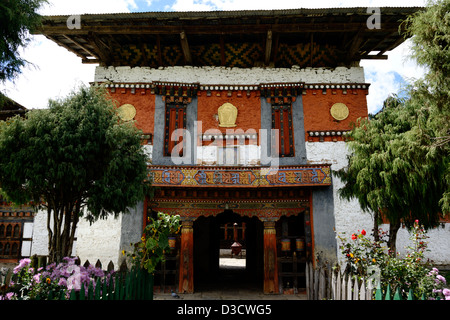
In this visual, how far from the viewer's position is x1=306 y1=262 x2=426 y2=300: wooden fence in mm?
4365

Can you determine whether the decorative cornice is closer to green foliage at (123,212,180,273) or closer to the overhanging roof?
the overhanging roof

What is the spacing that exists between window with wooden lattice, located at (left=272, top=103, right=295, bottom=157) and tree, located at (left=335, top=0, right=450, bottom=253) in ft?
7.11

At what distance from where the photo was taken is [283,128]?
37.6 feet

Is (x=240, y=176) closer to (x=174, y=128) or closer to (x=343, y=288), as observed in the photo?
(x=174, y=128)

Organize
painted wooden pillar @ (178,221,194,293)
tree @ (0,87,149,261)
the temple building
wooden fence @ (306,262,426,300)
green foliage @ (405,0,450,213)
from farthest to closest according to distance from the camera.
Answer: the temple building, painted wooden pillar @ (178,221,194,293), tree @ (0,87,149,261), green foliage @ (405,0,450,213), wooden fence @ (306,262,426,300)

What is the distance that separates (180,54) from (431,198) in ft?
30.6

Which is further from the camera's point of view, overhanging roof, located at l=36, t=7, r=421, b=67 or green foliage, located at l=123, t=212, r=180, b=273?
overhanging roof, located at l=36, t=7, r=421, b=67

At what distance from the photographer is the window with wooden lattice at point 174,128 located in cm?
1125

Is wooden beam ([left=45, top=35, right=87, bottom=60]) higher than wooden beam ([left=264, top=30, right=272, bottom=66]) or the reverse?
higher

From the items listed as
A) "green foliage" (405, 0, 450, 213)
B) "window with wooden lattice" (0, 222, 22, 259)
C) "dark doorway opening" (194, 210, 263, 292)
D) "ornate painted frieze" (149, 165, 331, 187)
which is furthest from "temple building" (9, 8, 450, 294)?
"green foliage" (405, 0, 450, 213)

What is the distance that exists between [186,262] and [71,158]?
602cm

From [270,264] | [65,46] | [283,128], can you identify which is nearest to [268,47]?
[283,128]

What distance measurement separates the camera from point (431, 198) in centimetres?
759

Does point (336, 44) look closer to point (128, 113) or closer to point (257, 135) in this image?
point (257, 135)
